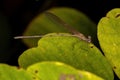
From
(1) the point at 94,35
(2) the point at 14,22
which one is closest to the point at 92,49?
(1) the point at 94,35

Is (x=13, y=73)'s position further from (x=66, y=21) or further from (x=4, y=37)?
(x=4, y=37)

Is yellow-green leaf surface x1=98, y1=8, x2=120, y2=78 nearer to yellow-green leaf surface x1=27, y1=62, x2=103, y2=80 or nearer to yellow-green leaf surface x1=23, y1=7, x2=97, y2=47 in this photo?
yellow-green leaf surface x1=27, y1=62, x2=103, y2=80

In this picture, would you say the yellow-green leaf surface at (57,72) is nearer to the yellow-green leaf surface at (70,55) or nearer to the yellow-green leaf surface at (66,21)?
the yellow-green leaf surface at (70,55)

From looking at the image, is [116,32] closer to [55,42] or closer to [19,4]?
[55,42]

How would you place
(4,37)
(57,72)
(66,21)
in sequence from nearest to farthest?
(57,72) < (66,21) < (4,37)

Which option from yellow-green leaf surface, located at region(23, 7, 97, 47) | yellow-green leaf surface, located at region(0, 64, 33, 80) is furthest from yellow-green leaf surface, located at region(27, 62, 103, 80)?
yellow-green leaf surface, located at region(23, 7, 97, 47)

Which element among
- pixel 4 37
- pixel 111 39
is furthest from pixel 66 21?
pixel 111 39
